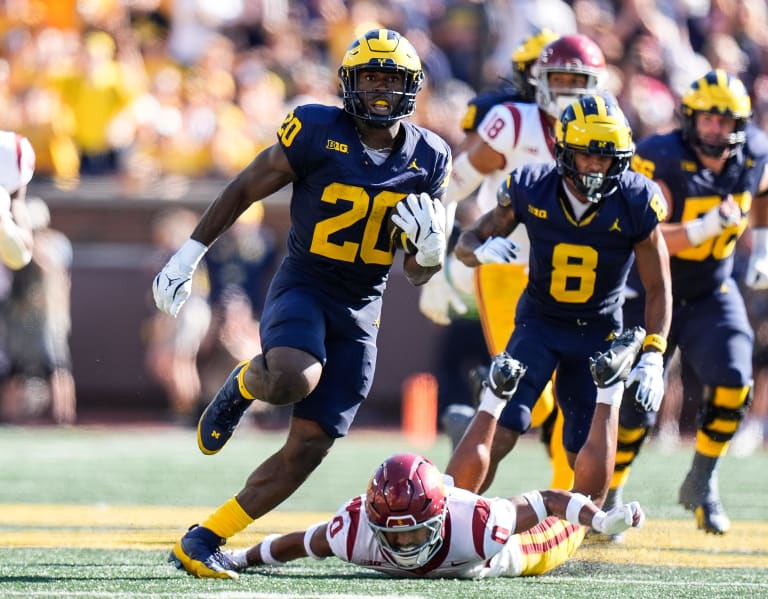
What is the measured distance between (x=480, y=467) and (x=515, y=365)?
39 centimetres

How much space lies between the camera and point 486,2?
13422mm

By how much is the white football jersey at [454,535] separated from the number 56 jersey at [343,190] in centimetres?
83

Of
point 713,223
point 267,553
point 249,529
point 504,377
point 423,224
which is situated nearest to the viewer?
point 423,224

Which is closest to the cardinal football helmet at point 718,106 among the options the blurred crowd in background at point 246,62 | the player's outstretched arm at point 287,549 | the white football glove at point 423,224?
the white football glove at point 423,224

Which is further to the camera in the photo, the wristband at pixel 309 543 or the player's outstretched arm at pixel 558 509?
the wristband at pixel 309 543

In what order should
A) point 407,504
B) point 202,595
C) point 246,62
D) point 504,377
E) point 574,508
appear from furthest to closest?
point 246,62
point 504,377
point 574,508
point 407,504
point 202,595

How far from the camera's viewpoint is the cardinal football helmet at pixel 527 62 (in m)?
7.02

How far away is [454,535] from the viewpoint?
4879mm

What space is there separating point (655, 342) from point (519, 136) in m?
1.53

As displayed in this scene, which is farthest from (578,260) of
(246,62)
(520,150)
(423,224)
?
(246,62)

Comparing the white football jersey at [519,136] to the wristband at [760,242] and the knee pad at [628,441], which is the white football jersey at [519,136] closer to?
the knee pad at [628,441]

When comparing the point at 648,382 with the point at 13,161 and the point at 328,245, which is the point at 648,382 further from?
the point at 13,161

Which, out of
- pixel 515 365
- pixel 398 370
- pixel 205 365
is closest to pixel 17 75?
pixel 205 365

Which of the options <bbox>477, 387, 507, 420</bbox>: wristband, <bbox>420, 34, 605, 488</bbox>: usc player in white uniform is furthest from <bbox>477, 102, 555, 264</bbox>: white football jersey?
<bbox>477, 387, 507, 420</bbox>: wristband
